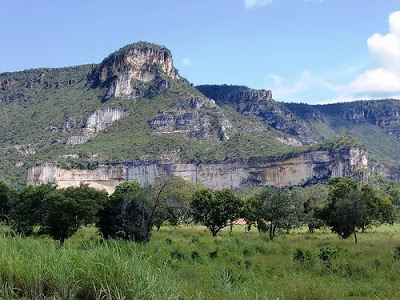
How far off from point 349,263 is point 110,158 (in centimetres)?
13324

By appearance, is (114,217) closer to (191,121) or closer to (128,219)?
(128,219)

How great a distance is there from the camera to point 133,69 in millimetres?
176375

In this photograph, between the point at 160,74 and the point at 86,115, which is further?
the point at 160,74

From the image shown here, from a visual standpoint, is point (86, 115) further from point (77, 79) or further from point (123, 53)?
point (77, 79)

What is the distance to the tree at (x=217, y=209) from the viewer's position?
4091cm

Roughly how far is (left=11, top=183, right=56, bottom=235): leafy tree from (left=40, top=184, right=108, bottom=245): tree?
22.5 ft

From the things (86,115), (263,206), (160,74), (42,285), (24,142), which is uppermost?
(160,74)

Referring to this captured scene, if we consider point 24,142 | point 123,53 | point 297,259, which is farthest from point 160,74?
point 297,259

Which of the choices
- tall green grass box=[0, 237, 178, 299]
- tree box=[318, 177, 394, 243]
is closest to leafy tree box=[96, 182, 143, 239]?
tree box=[318, 177, 394, 243]

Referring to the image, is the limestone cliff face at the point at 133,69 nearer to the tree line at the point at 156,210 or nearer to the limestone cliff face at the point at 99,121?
the limestone cliff face at the point at 99,121

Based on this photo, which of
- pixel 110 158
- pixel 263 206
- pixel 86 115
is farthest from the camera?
pixel 86 115

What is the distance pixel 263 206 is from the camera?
3541 cm

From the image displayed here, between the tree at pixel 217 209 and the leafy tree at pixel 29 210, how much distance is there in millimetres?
14616

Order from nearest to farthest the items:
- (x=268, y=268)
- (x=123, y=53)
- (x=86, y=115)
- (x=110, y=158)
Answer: (x=268, y=268), (x=110, y=158), (x=86, y=115), (x=123, y=53)
